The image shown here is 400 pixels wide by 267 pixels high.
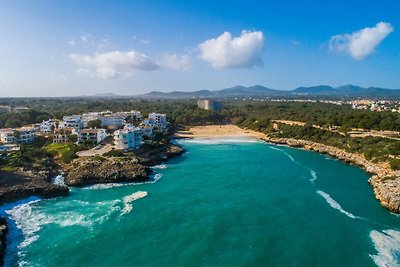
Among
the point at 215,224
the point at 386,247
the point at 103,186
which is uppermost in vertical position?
the point at 103,186

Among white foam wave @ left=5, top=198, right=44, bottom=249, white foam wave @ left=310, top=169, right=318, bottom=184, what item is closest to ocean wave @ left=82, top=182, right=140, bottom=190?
white foam wave @ left=5, top=198, right=44, bottom=249

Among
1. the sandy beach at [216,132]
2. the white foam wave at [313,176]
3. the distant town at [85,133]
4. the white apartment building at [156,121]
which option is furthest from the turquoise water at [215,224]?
the sandy beach at [216,132]

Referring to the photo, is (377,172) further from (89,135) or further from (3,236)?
(89,135)

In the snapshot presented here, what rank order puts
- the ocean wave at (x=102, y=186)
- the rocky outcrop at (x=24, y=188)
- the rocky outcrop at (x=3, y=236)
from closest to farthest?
the rocky outcrop at (x=3, y=236)
the rocky outcrop at (x=24, y=188)
the ocean wave at (x=102, y=186)

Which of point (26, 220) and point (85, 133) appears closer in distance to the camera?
point (26, 220)

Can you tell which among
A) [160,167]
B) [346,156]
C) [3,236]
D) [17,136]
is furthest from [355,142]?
[17,136]

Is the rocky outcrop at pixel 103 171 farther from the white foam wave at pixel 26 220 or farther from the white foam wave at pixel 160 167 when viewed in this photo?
the white foam wave at pixel 26 220

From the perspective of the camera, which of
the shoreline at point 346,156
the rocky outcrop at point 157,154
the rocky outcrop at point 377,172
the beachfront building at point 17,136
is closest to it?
the rocky outcrop at point 377,172
